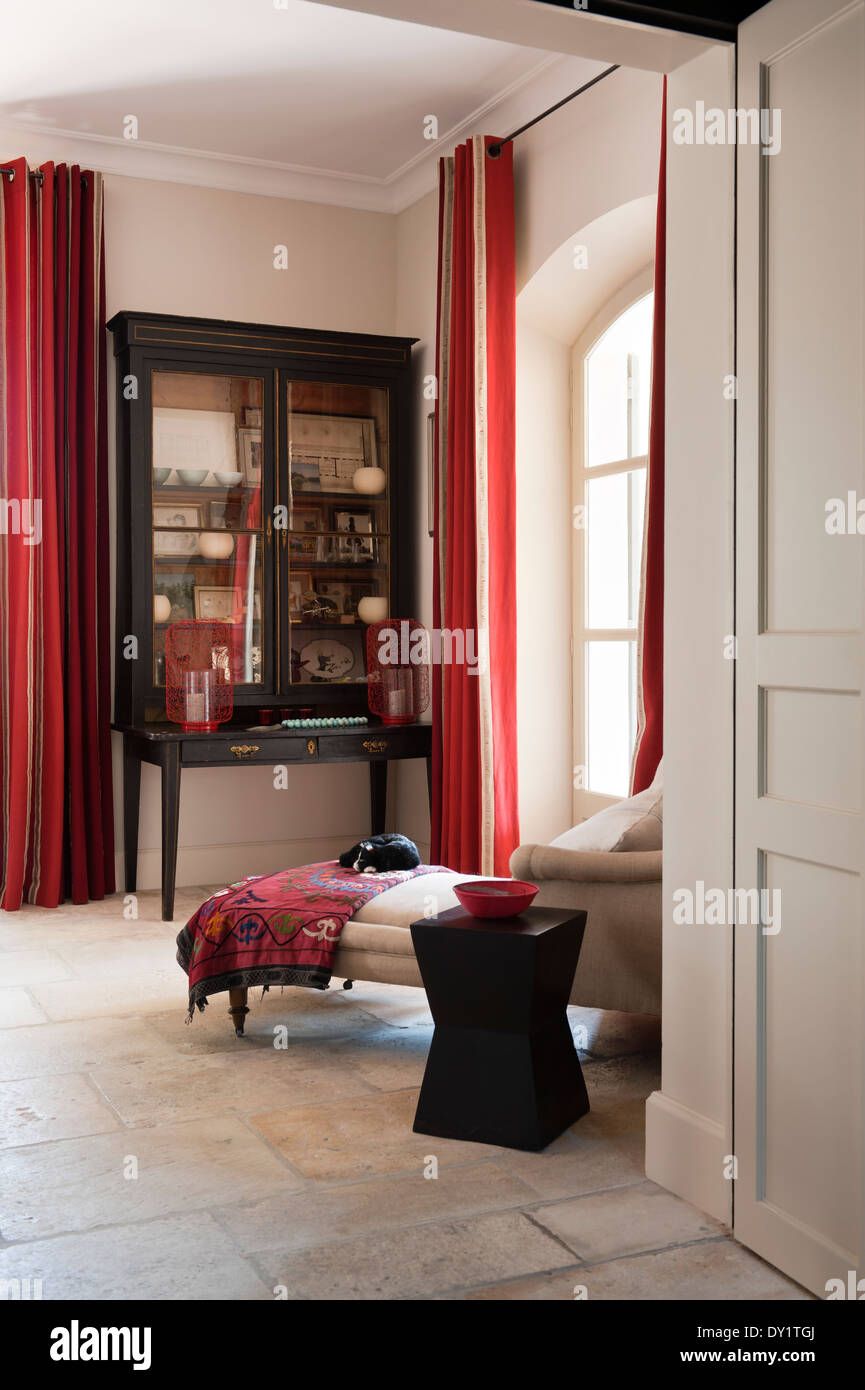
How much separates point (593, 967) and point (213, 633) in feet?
9.09

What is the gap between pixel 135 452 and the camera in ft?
17.1

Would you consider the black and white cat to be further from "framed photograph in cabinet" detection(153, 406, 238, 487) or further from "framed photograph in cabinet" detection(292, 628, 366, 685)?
"framed photograph in cabinet" detection(153, 406, 238, 487)

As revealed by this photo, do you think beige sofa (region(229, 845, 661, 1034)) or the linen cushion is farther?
the linen cushion

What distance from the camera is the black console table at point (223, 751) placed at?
194 inches

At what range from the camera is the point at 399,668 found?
5.54 metres

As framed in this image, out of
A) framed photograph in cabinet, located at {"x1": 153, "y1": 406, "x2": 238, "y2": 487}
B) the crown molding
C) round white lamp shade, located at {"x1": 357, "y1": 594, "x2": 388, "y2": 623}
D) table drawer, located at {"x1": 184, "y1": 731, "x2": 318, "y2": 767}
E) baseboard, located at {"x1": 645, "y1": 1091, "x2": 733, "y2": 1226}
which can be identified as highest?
the crown molding

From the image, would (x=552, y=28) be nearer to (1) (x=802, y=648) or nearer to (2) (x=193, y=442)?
(1) (x=802, y=648)

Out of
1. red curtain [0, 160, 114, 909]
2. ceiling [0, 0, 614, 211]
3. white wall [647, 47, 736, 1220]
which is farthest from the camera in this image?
red curtain [0, 160, 114, 909]

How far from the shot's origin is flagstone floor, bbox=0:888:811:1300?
214 cm

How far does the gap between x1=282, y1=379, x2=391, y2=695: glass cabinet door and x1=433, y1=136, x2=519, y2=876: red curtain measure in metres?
0.68

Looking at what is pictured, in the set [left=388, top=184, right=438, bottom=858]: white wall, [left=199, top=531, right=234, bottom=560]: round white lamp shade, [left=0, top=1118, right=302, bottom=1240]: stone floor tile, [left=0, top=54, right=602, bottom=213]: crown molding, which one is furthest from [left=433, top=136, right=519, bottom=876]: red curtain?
[left=0, top=1118, right=302, bottom=1240]: stone floor tile

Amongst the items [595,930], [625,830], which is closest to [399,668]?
[625,830]

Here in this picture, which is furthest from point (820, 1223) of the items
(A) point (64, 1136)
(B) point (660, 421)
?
(B) point (660, 421)
